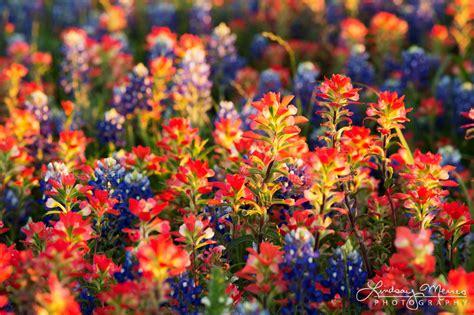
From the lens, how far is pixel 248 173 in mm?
2996

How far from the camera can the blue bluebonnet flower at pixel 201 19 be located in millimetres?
6712

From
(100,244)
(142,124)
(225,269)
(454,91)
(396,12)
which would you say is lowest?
(225,269)

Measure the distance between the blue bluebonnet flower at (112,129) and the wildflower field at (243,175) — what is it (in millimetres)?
12

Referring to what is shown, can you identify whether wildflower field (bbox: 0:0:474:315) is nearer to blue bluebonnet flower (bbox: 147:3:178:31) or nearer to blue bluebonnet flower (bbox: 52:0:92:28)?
blue bluebonnet flower (bbox: 147:3:178:31)

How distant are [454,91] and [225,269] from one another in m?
3.03

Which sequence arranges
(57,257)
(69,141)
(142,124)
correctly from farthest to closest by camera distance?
(142,124), (69,141), (57,257)

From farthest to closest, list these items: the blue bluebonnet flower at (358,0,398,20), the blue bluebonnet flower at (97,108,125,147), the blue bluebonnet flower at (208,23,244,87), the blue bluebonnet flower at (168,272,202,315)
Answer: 1. the blue bluebonnet flower at (358,0,398,20)
2. the blue bluebonnet flower at (208,23,244,87)
3. the blue bluebonnet flower at (97,108,125,147)
4. the blue bluebonnet flower at (168,272,202,315)

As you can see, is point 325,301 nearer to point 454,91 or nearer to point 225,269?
point 225,269

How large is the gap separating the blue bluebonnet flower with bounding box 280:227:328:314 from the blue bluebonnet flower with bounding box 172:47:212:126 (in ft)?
7.57

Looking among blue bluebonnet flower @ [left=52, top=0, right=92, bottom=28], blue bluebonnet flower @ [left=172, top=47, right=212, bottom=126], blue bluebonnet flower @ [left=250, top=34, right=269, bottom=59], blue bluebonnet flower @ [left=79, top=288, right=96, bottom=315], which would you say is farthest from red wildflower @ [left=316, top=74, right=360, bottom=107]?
blue bluebonnet flower @ [left=52, top=0, right=92, bottom=28]

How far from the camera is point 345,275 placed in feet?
9.36

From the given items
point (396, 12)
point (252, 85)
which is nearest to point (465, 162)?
point (252, 85)

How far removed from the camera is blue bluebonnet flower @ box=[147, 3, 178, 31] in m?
7.20

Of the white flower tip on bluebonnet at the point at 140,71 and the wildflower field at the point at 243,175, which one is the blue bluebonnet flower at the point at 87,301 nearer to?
the wildflower field at the point at 243,175
